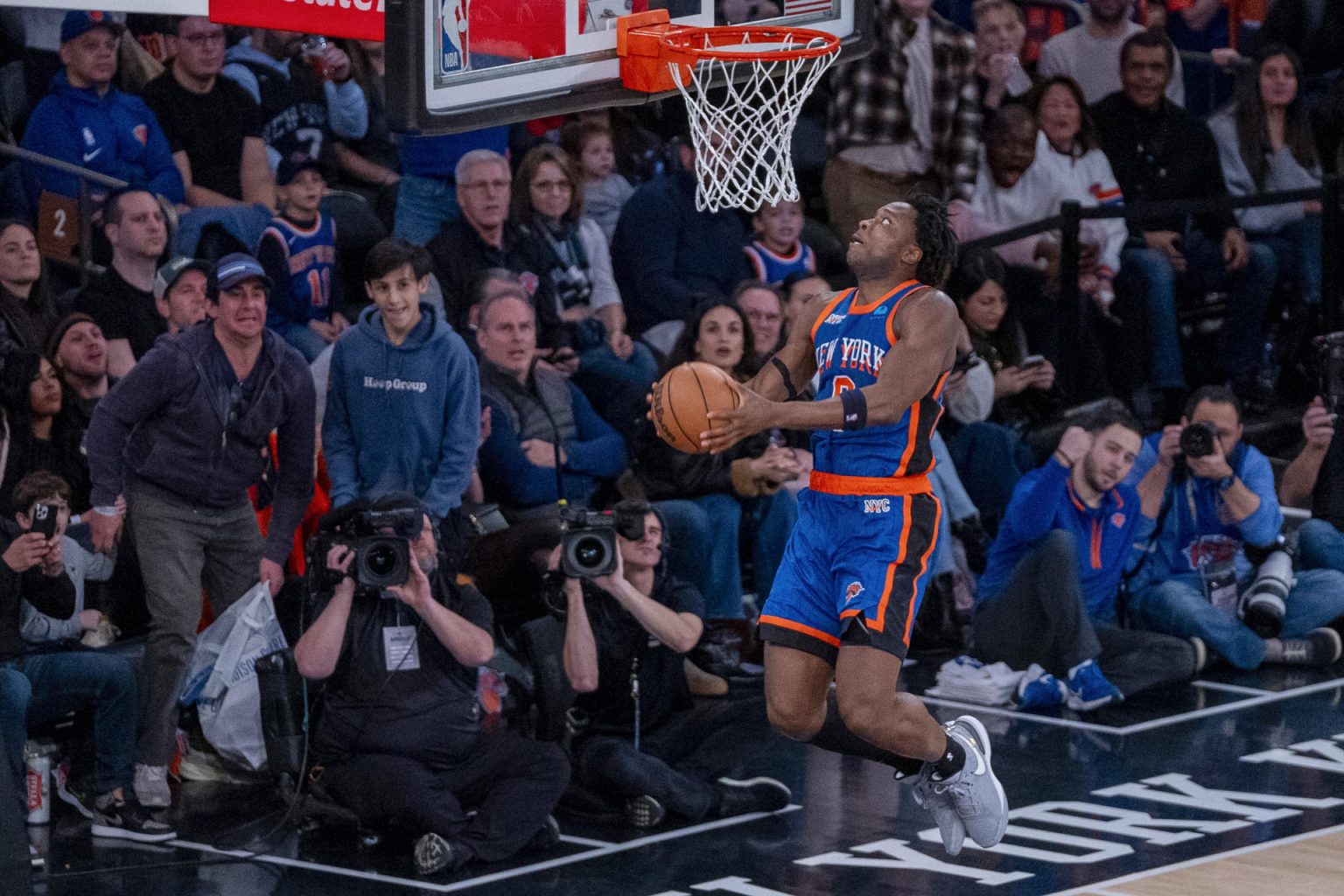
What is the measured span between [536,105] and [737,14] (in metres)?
2.40

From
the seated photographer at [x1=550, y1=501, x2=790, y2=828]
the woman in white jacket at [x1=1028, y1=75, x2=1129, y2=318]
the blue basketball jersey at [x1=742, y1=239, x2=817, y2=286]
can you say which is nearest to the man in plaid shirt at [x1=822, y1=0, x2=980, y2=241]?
the woman in white jacket at [x1=1028, y1=75, x2=1129, y2=318]

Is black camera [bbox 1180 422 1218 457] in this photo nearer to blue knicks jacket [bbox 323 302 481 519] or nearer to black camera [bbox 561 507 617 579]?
black camera [bbox 561 507 617 579]

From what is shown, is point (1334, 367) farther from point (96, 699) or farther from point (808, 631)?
point (96, 699)

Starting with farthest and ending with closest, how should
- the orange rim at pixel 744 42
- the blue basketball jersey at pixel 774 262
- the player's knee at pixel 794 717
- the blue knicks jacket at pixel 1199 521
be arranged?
the blue basketball jersey at pixel 774 262, the blue knicks jacket at pixel 1199 521, the orange rim at pixel 744 42, the player's knee at pixel 794 717

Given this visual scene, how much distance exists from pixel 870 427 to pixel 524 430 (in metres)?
3.10

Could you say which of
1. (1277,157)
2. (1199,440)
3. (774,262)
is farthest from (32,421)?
(1277,157)

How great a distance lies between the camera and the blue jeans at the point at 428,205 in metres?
9.93

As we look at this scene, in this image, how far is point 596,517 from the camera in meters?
7.95

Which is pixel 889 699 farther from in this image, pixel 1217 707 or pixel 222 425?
pixel 1217 707

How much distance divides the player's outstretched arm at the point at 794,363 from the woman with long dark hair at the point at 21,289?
11.5 feet

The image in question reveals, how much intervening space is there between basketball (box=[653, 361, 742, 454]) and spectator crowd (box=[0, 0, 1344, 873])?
1.10 m

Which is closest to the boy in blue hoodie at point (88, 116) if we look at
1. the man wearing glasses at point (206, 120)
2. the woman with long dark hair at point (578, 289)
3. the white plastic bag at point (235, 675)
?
the man wearing glasses at point (206, 120)

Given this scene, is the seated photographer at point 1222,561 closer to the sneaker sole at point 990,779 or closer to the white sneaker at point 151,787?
the sneaker sole at point 990,779

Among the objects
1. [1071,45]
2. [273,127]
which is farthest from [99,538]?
[1071,45]
